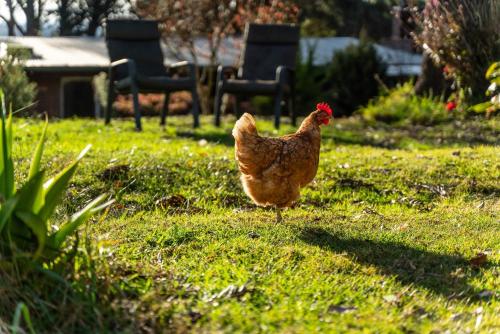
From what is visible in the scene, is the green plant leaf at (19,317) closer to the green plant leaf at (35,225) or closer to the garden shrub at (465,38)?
the green plant leaf at (35,225)

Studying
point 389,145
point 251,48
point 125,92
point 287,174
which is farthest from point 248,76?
point 287,174

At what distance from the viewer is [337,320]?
11.0ft

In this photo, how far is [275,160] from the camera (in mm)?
5086

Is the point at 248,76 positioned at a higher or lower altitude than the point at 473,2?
lower

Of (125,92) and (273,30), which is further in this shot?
(273,30)

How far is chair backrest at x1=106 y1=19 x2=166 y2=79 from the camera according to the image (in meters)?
11.6

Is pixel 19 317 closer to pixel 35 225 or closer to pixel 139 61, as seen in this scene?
pixel 35 225

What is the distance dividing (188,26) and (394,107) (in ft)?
19.9

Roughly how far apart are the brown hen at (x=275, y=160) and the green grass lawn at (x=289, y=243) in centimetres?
22

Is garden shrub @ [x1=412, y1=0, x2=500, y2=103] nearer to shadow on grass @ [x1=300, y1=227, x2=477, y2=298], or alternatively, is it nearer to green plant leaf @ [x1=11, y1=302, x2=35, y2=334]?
shadow on grass @ [x1=300, y1=227, x2=477, y2=298]

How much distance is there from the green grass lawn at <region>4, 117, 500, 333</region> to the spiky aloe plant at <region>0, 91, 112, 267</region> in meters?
0.17

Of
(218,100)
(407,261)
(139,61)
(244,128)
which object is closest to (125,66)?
(139,61)

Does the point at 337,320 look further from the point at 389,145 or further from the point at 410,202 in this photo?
the point at 389,145

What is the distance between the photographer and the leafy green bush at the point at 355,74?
18.8 metres
